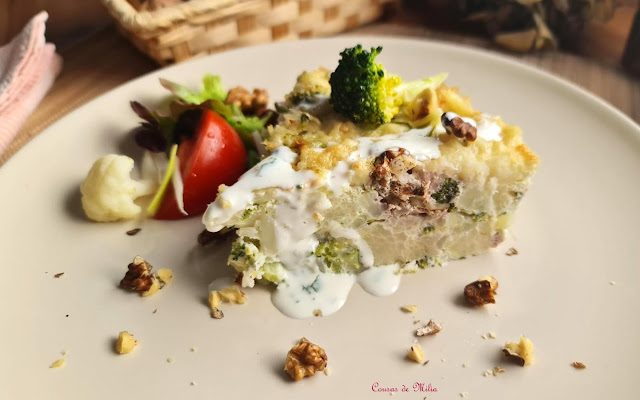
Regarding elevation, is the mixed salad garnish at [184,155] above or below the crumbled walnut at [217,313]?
above

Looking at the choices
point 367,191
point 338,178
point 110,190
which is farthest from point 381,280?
point 110,190

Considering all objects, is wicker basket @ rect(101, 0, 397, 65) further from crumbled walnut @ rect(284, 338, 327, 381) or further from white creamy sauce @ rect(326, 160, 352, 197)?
crumbled walnut @ rect(284, 338, 327, 381)

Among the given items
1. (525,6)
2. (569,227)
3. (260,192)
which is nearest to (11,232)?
(260,192)

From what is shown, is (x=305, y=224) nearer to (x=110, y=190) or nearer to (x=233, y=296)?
(x=233, y=296)

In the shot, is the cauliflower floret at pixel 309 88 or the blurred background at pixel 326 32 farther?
the blurred background at pixel 326 32

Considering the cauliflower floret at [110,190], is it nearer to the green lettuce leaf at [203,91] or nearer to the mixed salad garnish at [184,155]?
the mixed salad garnish at [184,155]

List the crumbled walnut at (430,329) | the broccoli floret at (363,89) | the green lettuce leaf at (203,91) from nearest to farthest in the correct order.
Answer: the crumbled walnut at (430,329), the broccoli floret at (363,89), the green lettuce leaf at (203,91)

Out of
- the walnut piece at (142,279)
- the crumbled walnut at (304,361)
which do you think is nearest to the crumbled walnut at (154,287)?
the walnut piece at (142,279)

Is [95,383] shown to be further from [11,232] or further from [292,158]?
[292,158]
